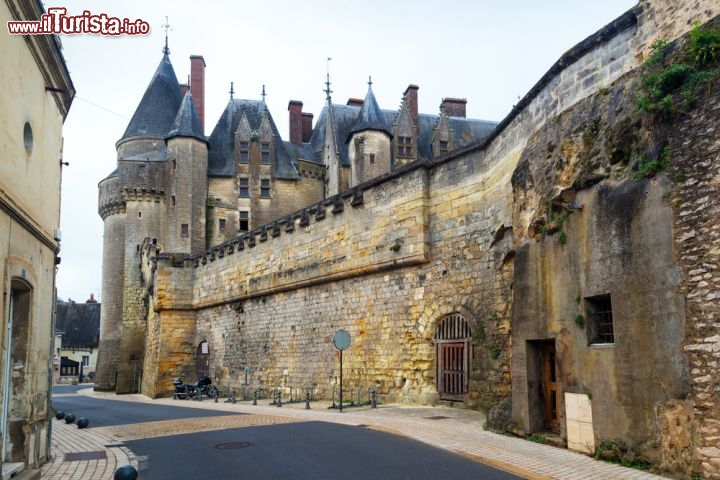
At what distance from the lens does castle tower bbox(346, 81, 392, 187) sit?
105 feet

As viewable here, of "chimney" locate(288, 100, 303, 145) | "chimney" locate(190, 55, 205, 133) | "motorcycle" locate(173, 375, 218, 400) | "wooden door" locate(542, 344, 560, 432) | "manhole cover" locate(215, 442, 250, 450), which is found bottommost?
"motorcycle" locate(173, 375, 218, 400)

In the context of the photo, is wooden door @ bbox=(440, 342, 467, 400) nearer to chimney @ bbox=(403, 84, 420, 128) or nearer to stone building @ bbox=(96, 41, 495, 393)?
stone building @ bbox=(96, 41, 495, 393)

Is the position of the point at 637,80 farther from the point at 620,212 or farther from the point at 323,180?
the point at 323,180

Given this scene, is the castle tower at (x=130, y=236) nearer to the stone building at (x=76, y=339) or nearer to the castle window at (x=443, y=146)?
the castle window at (x=443, y=146)

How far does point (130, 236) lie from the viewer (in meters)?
35.9

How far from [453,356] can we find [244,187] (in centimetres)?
2383

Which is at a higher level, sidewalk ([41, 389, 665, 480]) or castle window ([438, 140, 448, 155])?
castle window ([438, 140, 448, 155])

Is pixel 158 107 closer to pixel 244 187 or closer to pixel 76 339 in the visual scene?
pixel 244 187

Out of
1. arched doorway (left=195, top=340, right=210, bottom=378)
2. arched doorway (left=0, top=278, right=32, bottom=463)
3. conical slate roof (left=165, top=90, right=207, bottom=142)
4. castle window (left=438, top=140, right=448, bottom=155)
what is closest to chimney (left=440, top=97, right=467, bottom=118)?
castle window (left=438, top=140, right=448, bottom=155)

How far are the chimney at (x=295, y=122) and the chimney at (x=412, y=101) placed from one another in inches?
266

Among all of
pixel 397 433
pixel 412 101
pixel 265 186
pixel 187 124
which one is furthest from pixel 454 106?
pixel 397 433

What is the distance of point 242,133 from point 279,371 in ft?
62.3

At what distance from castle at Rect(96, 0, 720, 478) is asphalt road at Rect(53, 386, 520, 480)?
1.95 meters

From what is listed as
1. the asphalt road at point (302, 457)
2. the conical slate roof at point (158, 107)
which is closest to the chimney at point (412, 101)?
the conical slate roof at point (158, 107)
